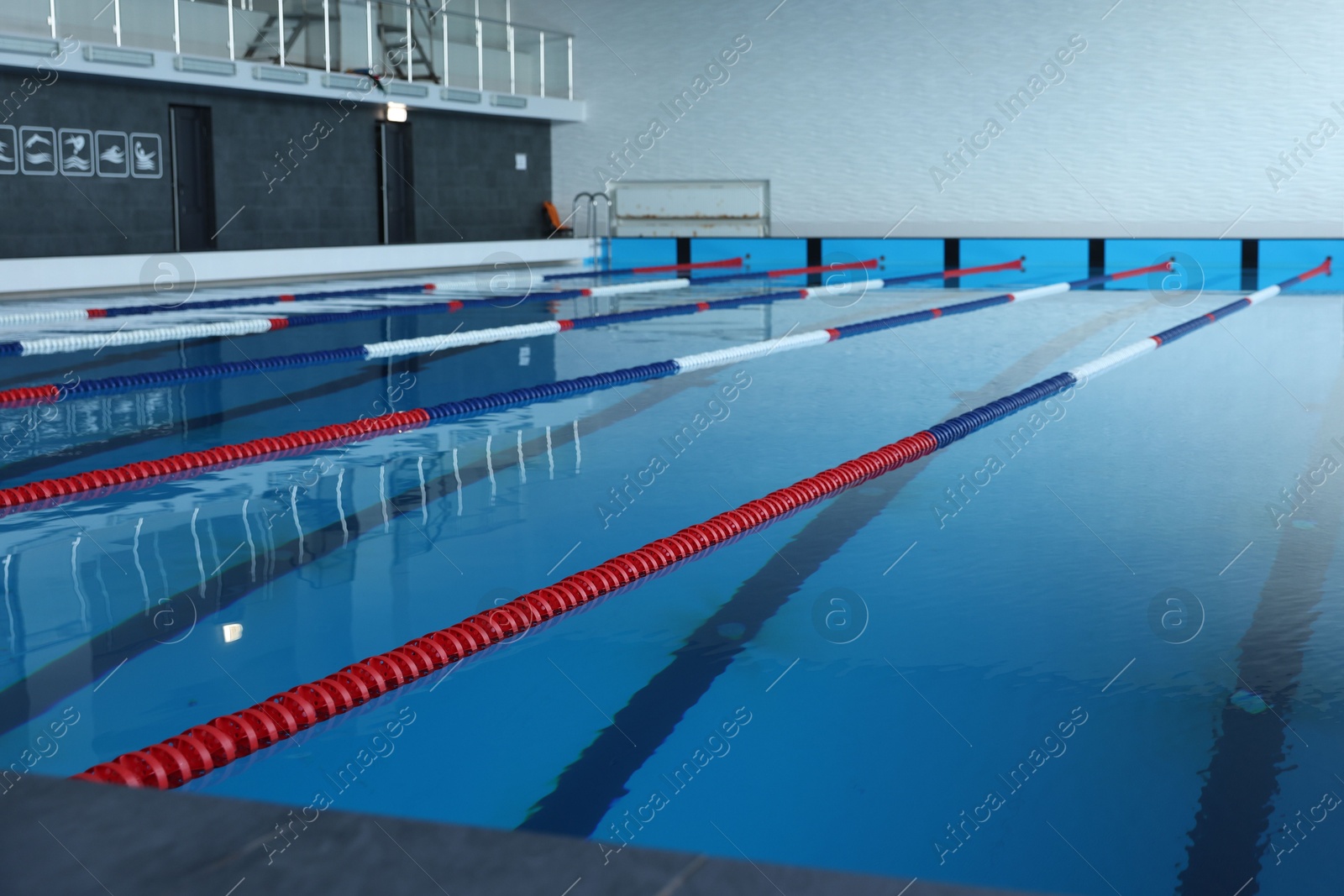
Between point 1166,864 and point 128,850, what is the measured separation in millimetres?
1436

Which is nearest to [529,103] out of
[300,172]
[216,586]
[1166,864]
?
[300,172]

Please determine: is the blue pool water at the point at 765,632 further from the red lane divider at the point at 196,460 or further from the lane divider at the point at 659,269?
the lane divider at the point at 659,269

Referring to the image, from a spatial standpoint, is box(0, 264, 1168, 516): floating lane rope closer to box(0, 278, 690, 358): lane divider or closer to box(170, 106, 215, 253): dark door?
box(0, 278, 690, 358): lane divider

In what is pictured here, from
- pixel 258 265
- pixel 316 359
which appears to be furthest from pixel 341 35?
pixel 316 359

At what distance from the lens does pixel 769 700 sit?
239 cm

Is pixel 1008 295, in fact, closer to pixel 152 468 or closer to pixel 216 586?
pixel 152 468

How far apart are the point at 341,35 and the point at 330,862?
15765 millimetres

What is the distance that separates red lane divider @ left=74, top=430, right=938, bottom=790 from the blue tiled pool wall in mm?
11037

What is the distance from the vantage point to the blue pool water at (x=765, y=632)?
77.4 inches

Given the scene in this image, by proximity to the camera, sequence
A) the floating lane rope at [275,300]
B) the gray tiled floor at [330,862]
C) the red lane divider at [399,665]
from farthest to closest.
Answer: the floating lane rope at [275,300] < the red lane divider at [399,665] < the gray tiled floor at [330,862]

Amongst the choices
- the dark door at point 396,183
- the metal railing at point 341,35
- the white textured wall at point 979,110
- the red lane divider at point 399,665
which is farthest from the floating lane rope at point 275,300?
the red lane divider at point 399,665

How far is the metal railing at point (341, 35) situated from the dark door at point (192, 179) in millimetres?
1066

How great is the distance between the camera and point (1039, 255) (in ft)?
56.0

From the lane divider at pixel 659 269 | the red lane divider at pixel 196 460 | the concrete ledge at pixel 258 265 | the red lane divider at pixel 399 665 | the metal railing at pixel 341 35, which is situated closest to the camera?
the red lane divider at pixel 399 665
